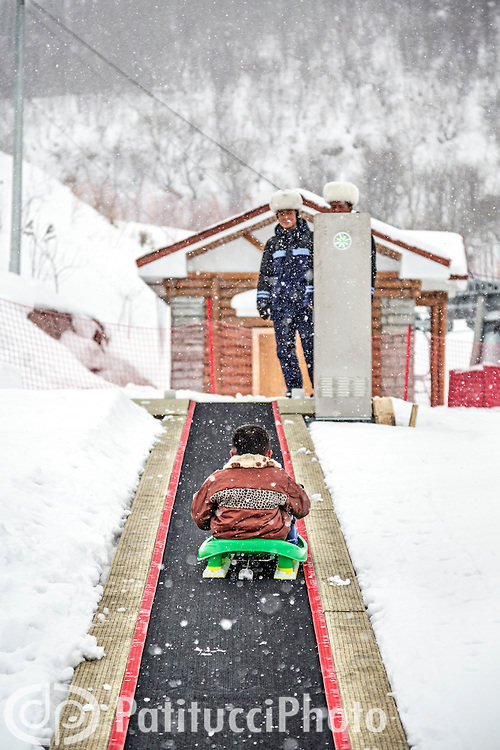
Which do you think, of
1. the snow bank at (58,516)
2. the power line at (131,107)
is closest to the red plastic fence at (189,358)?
the snow bank at (58,516)

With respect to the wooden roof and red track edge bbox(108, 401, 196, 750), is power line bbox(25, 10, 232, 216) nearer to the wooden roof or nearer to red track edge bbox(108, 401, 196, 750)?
the wooden roof

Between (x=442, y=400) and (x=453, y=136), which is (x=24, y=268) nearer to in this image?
(x=442, y=400)

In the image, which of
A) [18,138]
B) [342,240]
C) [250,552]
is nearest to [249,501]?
[250,552]

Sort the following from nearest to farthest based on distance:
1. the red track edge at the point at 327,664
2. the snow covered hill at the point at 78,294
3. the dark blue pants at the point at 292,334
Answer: the red track edge at the point at 327,664, the dark blue pants at the point at 292,334, the snow covered hill at the point at 78,294

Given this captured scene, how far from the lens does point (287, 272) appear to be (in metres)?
7.79

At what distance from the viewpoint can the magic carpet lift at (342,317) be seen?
7.28 meters

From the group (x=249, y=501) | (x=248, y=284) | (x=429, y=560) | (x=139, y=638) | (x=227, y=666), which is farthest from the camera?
(x=248, y=284)

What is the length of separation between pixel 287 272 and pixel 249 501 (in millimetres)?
4222

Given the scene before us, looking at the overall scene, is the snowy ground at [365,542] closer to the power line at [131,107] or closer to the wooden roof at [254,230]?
the wooden roof at [254,230]

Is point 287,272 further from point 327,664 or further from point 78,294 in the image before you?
point 78,294

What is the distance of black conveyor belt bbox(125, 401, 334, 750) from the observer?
2865 millimetres

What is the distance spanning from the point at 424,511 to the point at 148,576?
6.50 feet

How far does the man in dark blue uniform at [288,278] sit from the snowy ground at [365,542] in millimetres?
1223

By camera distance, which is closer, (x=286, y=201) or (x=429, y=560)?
(x=429, y=560)
